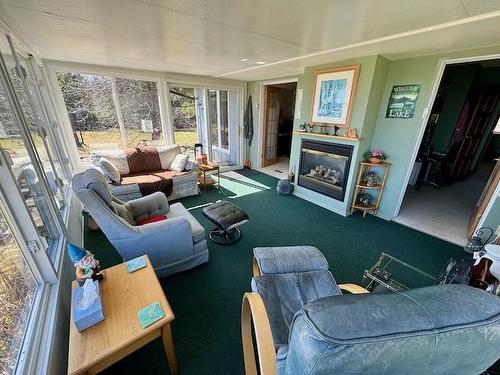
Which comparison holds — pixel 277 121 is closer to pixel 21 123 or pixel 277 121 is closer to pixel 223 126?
pixel 223 126

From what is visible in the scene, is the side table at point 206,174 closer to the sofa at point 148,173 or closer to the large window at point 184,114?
the sofa at point 148,173

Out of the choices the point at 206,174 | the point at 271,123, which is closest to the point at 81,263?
the point at 206,174

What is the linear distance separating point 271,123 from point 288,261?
4434 millimetres

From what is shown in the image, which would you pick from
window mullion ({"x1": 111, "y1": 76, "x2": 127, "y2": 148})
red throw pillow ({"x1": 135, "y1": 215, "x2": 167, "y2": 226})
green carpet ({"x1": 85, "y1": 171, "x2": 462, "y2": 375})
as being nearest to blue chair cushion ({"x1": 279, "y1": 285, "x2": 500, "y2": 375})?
green carpet ({"x1": 85, "y1": 171, "x2": 462, "y2": 375})

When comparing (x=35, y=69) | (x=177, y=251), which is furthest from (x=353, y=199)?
(x=35, y=69)

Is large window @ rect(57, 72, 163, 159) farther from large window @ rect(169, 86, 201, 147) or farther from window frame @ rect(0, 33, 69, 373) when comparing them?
window frame @ rect(0, 33, 69, 373)

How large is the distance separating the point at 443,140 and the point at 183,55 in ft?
16.7

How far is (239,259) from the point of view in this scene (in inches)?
86.6

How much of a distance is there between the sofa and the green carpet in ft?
1.18

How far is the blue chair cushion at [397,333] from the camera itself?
501 mm

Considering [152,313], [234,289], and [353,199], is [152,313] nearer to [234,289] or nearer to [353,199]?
[234,289]

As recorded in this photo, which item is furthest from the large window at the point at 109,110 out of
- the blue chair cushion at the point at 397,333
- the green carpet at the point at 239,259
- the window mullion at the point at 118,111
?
the blue chair cushion at the point at 397,333

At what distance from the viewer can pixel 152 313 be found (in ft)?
3.57

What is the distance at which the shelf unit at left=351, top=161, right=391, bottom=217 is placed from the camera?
291 cm
